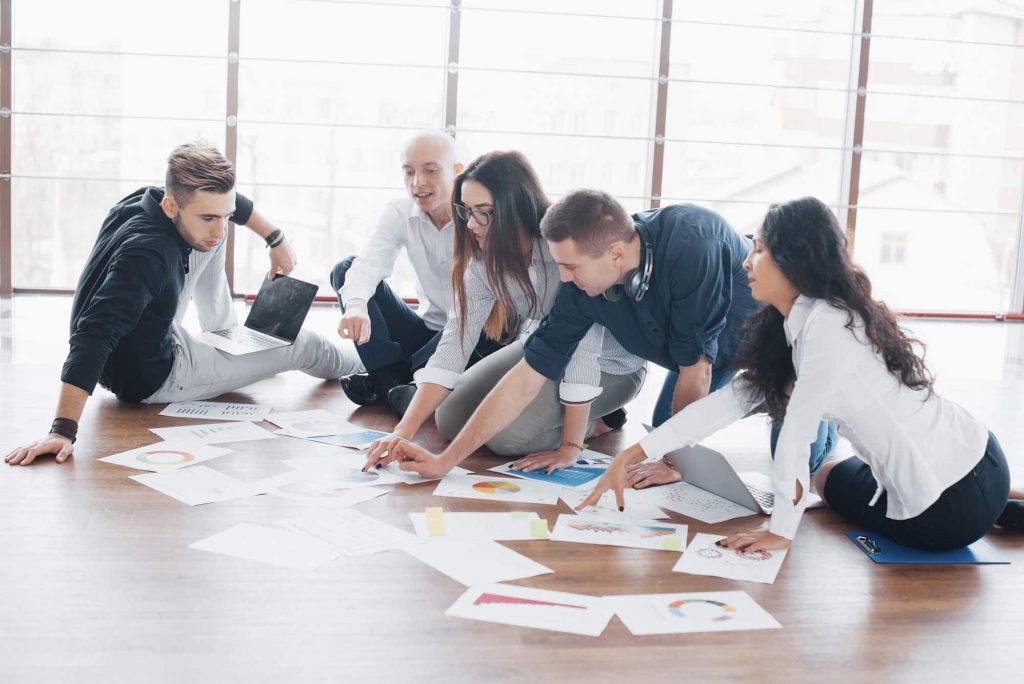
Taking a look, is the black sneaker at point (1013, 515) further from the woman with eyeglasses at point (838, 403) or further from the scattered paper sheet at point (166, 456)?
the scattered paper sheet at point (166, 456)

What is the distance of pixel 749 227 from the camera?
6707 mm

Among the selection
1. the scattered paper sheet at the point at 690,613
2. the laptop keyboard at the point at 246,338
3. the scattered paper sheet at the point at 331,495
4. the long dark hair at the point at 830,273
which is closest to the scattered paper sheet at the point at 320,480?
the scattered paper sheet at the point at 331,495

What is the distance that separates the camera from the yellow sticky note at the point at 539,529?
2.08 metres

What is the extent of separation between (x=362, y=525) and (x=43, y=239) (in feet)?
14.6

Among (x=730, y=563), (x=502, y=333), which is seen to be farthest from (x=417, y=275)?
(x=730, y=563)

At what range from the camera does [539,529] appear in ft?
6.92

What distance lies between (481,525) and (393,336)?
4.36 ft

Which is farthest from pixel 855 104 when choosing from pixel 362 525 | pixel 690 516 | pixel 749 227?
pixel 362 525

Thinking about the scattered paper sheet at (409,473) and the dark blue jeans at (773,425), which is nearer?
the scattered paper sheet at (409,473)

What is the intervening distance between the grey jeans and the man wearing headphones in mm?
954

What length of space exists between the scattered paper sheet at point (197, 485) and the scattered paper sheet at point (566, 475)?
2.06 feet

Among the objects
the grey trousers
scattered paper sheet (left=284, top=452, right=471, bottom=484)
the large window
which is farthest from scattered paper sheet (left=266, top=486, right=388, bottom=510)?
the large window

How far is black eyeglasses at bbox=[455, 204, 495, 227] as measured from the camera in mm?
2449

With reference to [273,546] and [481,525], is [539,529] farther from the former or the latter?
[273,546]
